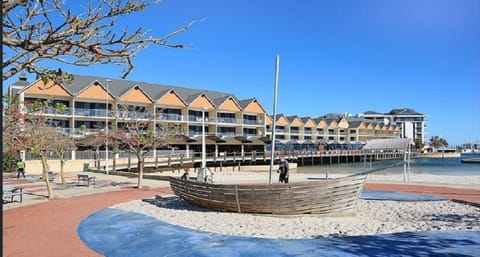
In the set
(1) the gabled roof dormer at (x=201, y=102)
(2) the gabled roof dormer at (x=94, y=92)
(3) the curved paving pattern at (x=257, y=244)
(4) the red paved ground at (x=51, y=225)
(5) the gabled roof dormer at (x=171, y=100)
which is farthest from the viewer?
(1) the gabled roof dormer at (x=201, y=102)

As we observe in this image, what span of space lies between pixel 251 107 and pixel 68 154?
3536 cm

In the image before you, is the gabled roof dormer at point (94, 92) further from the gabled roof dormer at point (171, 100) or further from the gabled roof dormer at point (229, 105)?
the gabled roof dormer at point (229, 105)

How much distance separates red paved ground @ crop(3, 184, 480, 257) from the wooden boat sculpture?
4.59 meters

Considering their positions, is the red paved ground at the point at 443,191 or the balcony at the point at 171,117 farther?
the balcony at the point at 171,117

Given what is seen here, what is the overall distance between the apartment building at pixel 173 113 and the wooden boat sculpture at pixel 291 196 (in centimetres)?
2352

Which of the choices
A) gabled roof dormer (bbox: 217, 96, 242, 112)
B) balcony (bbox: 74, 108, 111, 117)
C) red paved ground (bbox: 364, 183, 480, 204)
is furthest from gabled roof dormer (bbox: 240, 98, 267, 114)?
red paved ground (bbox: 364, 183, 480, 204)

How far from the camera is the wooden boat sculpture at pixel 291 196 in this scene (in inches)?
503

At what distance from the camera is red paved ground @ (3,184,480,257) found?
8.95 m

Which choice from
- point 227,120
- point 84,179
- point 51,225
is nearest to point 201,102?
point 227,120

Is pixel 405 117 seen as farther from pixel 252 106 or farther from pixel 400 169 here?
pixel 400 169

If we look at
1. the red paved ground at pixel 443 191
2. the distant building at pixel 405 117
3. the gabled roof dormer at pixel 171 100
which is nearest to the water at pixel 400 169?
the gabled roof dormer at pixel 171 100

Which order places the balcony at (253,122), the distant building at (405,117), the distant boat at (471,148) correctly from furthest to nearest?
the distant boat at (471,148), the distant building at (405,117), the balcony at (253,122)

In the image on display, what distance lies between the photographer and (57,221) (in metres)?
12.4

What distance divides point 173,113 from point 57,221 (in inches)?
1917
